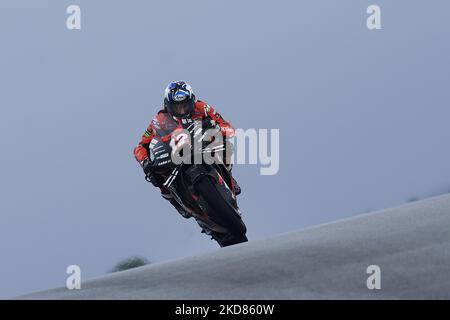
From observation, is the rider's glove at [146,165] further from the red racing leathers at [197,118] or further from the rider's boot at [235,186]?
the rider's boot at [235,186]

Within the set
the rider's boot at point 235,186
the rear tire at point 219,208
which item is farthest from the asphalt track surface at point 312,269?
the rider's boot at point 235,186

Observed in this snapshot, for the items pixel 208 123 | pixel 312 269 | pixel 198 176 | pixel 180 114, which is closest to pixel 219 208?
pixel 198 176

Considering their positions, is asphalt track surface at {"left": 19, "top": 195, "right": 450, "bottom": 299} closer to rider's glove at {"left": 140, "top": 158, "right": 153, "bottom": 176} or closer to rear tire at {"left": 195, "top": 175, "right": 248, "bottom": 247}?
rear tire at {"left": 195, "top": 175, "right": 248, "bottom": 247}

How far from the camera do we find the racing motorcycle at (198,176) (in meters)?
8.21

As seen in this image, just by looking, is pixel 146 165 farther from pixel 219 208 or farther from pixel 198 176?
pixel 219 208

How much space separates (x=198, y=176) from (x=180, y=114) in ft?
2.32

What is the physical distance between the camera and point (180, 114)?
8.60 metres

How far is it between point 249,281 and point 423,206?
90.5 inches

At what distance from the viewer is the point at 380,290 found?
3965 millimetres

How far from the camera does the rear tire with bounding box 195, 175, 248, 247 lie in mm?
8180

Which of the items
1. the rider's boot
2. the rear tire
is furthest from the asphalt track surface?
the rider's boot

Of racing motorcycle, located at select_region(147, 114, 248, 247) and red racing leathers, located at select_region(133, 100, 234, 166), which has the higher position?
red racing leathers, located at select_region(133, 100, 234, 166)
